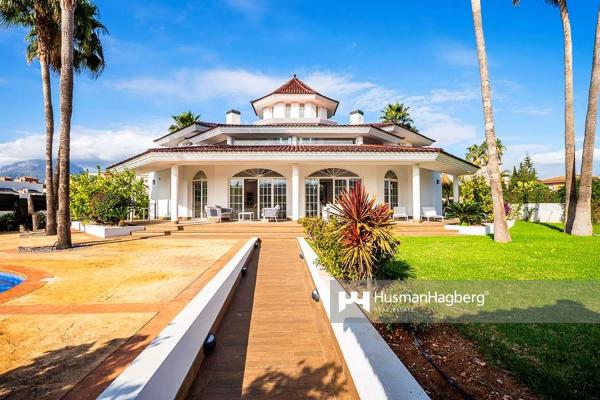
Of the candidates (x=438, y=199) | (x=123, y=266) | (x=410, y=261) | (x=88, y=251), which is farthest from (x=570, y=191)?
(x=88, y=251)

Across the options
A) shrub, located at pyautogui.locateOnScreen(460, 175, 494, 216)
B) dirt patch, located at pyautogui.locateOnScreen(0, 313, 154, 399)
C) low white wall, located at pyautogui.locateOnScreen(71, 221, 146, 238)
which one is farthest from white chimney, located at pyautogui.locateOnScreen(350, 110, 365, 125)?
dirt patch, located at pyautogui.locateOnScreen(0, 313, 154, 399)

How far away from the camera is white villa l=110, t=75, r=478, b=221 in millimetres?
16328

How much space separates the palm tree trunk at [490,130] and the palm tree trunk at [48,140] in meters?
18.0

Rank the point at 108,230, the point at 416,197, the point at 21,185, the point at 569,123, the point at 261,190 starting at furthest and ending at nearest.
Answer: the point at 21,185 → the point at 261,190 → the point at 416,197 → the point at 569,123 → the point at 108,230

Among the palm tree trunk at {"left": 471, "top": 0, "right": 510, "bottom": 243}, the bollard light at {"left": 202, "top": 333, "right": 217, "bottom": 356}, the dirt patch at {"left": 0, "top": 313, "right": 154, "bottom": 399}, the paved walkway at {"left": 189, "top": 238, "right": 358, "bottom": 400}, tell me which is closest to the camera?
the dirt patch at {"left": 0, "top": 313, "right": 154, "bottom": 399}

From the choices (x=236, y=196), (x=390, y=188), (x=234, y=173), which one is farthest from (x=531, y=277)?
(x=234, y=173)

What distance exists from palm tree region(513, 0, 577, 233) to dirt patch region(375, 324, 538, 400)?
1459cm

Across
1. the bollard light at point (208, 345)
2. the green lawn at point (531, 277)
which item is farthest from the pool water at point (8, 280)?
the green lawn at point (531, 277)

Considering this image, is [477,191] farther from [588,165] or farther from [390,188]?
[390,188]

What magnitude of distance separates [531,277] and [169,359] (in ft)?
24.1

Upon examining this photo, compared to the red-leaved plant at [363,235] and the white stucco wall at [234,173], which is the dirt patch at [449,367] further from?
the white stucco wall at [234,173]

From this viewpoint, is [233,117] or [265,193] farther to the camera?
[233,117]

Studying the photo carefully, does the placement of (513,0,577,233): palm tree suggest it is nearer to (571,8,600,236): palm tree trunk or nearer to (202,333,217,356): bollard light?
(571,8,600,236): palm tree trunk

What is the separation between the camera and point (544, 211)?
77.3ft
